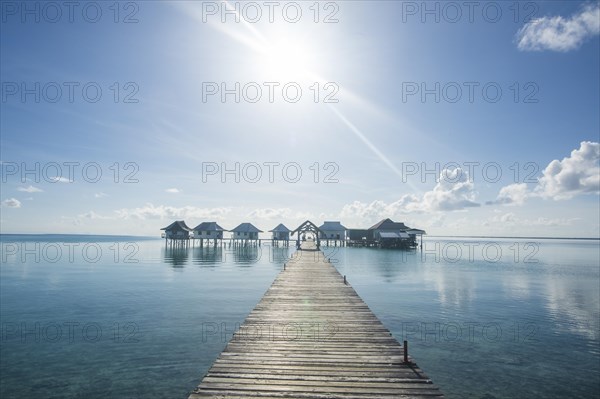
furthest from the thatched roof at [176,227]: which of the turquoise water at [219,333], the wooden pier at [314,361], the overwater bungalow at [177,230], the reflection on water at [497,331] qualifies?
the wooden pier at [314,361]

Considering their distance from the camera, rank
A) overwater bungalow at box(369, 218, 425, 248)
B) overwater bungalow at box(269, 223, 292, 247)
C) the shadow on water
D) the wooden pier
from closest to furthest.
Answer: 1. the wooden pier
2. the shadow on water
3. overwater bungalow at box(369, 218, 425, 248)
4. overwater bungalow at box(269, 223, 292, 247)

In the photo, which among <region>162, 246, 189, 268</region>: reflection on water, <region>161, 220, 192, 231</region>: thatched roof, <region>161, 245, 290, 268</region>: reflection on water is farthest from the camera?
<region>161, 220, 192, 231</region>: thatched roof

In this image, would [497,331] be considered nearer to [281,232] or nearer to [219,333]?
[219,333]

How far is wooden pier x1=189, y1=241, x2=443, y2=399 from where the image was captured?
5.59 meters

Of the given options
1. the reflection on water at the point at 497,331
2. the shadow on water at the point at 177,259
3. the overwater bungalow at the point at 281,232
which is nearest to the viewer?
the reflection on water at the point at 497,331

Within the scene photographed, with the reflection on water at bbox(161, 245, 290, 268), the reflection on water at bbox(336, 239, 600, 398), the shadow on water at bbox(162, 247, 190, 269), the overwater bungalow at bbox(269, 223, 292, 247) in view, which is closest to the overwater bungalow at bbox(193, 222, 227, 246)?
the reflection on water at bbox(161, 245, 290, 268)

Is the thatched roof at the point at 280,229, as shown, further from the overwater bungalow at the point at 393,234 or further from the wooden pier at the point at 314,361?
the wooden pier at the point at 314,361

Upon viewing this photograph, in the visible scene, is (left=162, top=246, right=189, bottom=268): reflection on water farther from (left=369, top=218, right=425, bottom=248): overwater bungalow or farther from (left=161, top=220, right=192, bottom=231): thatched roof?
(left=369, top=218, right=425, bottom=248): overwater bungalow

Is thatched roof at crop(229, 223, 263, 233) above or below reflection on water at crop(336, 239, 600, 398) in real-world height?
above

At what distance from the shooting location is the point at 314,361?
6906 millimetres

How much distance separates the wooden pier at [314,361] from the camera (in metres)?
5.59

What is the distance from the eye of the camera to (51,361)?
11.4 metres

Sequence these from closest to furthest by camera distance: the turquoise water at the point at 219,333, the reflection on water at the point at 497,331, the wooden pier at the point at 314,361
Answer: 1. the wooden pier at the point at 314,361
2. the turquoise water at the point at 219,333
3. the reflection on water at the point at 497,331

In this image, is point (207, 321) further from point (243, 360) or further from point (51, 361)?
point (243, 360)
